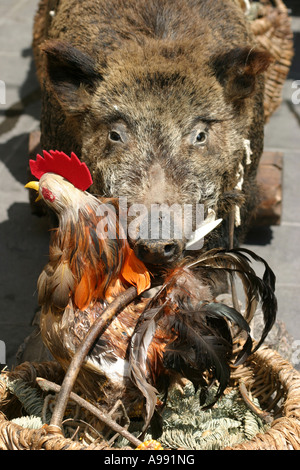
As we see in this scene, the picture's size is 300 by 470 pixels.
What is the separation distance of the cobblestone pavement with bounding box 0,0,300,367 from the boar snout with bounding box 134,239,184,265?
3.96ft

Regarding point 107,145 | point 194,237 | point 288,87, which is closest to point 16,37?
point 288,87

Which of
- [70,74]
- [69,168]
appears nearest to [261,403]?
[69,168]

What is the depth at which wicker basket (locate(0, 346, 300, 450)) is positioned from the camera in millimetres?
1899

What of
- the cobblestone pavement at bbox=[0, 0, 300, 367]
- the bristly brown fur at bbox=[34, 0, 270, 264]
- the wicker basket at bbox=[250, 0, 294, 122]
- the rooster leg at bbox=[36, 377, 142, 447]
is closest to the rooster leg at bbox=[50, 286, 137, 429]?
the rooster leg at bbox=[36, 377, 142, 447]

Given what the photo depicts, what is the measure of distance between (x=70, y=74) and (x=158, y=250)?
113 centimetres

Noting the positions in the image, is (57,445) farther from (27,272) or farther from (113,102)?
(27,272)

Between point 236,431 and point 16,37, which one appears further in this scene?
point 16,37

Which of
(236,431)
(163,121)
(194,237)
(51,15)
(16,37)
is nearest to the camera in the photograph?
(236,431)

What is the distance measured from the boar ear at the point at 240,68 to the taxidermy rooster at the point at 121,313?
0.99 metres

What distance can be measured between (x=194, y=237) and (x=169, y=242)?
201mm

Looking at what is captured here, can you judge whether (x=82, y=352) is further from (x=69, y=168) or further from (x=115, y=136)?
(x=115, y=136)

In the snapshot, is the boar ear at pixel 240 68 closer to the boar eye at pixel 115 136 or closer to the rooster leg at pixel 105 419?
the boar eye at pixel 115 136

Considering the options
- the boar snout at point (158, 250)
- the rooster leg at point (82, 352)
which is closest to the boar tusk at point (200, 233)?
the boar snout at point (158, 250)

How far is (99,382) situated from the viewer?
2.15m
